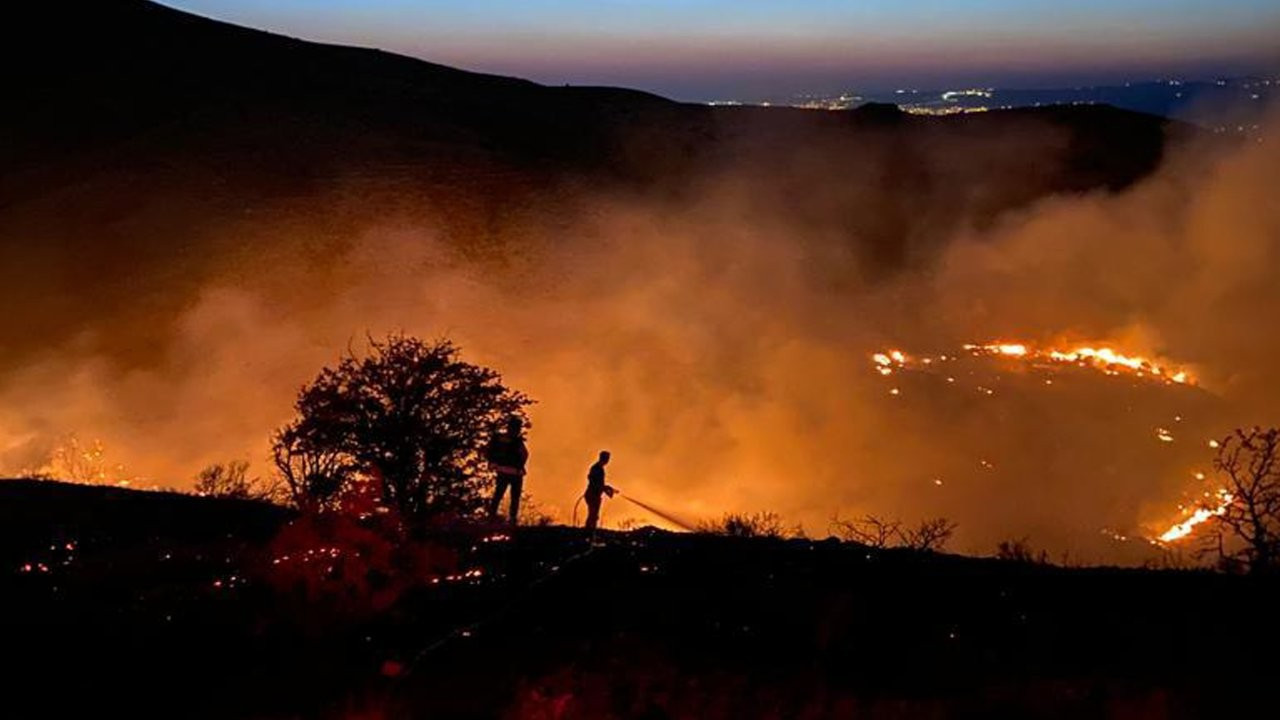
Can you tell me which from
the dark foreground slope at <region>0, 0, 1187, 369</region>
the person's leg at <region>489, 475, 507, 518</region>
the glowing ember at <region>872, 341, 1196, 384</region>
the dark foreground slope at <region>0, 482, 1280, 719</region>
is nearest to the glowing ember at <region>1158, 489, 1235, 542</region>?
the glowing ember at <region>872, 341, 1196, 384</region>

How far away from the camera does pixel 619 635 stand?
309 inches

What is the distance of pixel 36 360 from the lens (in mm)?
19031

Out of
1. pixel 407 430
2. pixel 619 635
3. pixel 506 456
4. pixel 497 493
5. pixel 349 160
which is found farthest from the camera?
pixel 349 160

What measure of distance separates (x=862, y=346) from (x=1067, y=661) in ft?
50.6

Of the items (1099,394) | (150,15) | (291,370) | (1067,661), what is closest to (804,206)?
(1099,394)

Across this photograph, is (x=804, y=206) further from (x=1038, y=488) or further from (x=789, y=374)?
(x=1038, y=488)

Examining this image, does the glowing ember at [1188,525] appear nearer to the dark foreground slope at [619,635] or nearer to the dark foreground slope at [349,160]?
the dark foreground slope at [619,635]

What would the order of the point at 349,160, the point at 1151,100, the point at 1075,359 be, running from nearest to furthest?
1. the point at 1075,359
2. the point at 349,160
3. the point at 1151,100

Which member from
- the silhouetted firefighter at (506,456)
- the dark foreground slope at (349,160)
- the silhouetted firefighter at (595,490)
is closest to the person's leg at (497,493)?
the silhouetted firefighter at (506,456)

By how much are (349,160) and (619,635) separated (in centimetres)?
2466

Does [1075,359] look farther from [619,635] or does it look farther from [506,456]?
[619,635]

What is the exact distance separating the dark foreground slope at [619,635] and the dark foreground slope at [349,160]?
44.0ft

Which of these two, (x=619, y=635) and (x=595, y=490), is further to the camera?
(x=595, y=490)

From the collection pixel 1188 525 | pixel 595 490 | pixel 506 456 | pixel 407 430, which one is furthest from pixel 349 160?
pixel 1188 525
